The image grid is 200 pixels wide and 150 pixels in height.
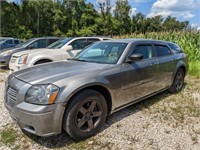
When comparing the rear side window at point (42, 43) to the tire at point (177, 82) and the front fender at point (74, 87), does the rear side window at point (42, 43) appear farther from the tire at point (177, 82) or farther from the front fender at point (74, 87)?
the front fender at point (74, 87)

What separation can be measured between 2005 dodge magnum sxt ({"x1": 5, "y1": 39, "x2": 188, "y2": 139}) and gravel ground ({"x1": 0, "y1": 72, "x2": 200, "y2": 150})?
0.82 ft

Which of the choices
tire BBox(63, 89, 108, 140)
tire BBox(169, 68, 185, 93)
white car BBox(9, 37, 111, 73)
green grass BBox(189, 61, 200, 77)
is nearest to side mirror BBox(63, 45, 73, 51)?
white car BBox(9, 37, 111, 73)

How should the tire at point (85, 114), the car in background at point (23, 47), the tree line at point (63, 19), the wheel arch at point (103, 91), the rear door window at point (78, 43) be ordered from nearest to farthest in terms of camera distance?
the tire at point (85, 114), the wheel arch at point (103, 91), the rear door window at point (78, 43), the car in background at point (23, 47), the tree line at point (63, 19)

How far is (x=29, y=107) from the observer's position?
2.98m

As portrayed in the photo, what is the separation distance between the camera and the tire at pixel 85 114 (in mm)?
3166

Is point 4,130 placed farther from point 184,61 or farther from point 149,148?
point 184,61

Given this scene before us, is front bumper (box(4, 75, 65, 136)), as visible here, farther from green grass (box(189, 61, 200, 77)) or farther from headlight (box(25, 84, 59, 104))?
green grass (box(189, 61, 200, 77))

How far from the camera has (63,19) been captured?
42875 mm

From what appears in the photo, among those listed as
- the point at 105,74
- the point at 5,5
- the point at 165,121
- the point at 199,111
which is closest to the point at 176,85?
the point at 199,111

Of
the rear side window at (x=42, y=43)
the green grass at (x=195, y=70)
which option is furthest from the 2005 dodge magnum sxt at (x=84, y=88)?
the rear side window at (x=42, y=43)

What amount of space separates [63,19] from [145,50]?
132 ft

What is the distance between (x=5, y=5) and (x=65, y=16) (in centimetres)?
1211

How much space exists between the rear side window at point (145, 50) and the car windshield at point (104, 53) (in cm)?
33

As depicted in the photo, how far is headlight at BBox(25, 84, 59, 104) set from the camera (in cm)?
297
